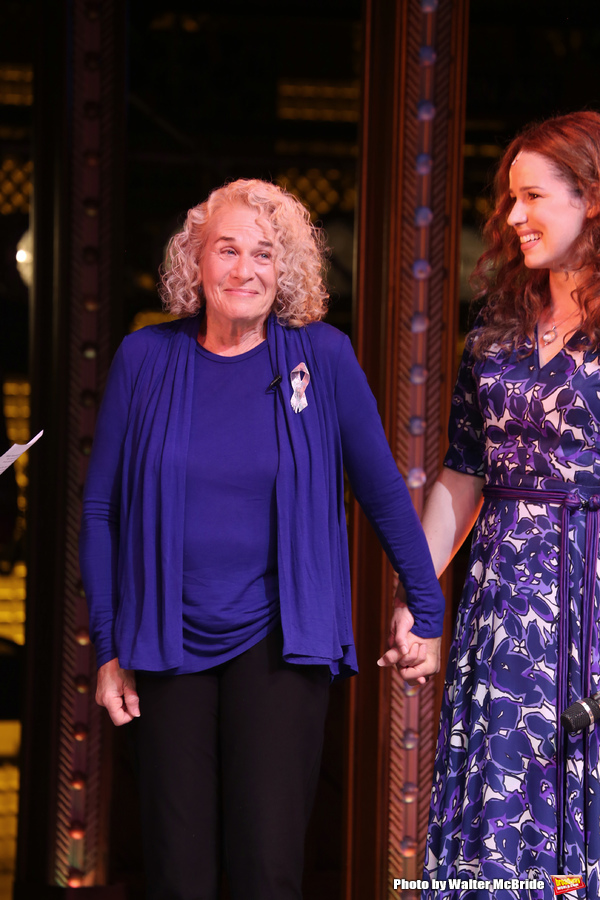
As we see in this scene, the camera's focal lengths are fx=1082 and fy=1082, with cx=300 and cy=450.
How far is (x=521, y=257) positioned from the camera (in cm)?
219

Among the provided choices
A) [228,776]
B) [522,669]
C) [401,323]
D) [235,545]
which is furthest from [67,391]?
[522,669]

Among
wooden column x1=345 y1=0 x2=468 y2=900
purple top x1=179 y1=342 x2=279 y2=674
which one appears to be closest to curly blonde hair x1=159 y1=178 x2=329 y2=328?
purple top x1=179 y1=342 x2=279 y2=674

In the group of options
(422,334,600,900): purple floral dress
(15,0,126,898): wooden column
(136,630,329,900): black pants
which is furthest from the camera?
(15,0,126,898): wooden column

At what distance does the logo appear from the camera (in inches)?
74.0

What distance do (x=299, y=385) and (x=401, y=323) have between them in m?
1.13

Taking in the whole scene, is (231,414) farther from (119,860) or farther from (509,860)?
(119,860)

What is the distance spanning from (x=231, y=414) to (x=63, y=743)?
4.91 ft

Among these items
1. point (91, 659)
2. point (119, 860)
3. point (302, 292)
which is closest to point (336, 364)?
point (302, 292)

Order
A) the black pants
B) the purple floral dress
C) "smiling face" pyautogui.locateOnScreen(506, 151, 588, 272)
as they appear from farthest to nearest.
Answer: "smiling face" pyautogui.locateOnScreen(506, 151, 588, 272), the purple floral dress, the black pants

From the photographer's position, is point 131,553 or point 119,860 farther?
point 119,860

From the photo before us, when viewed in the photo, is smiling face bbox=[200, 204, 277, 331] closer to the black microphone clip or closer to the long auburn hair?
the long auburn hair

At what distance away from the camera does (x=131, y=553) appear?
189 centimetres

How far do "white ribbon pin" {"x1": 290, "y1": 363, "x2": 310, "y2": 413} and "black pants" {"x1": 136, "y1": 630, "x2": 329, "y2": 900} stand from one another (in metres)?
0.41

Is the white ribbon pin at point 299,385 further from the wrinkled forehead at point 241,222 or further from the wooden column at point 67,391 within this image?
the wooden column at point 67,391
